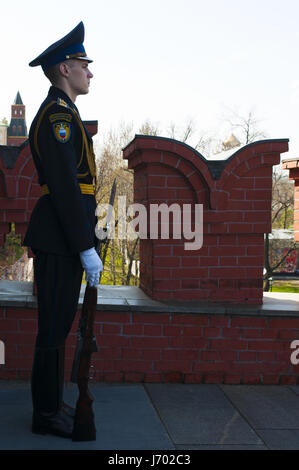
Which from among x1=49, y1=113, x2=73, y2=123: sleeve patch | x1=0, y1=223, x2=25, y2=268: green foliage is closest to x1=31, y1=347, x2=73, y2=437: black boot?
x1=49, y1=113, x2=73, y2=123: sleeve patch

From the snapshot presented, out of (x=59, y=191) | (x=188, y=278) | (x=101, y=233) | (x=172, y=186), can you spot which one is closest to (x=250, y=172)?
(x=172, y=186)

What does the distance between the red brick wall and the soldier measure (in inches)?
39.5

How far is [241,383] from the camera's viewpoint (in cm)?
429

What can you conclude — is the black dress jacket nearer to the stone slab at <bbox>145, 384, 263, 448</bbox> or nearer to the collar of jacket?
the collar of jacket

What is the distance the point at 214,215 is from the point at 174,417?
5.13ft

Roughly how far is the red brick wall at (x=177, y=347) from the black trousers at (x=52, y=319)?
3.37 ft

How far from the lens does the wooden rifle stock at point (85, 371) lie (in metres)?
3.06

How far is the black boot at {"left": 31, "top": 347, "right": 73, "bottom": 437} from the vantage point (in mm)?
3146

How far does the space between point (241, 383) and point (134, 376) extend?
79 centimetres

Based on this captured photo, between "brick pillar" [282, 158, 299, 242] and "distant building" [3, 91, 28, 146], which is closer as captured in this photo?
"brick pillar" [282, 158, 299, 242]

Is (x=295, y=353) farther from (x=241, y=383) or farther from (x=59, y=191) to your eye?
(x=59, y=191)

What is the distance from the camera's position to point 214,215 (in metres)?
4.41

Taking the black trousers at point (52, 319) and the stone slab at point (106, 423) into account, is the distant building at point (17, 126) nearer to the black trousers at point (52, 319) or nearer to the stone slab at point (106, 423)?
the stone slab at point (106, 423)

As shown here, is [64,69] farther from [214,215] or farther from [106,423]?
[106,423]
